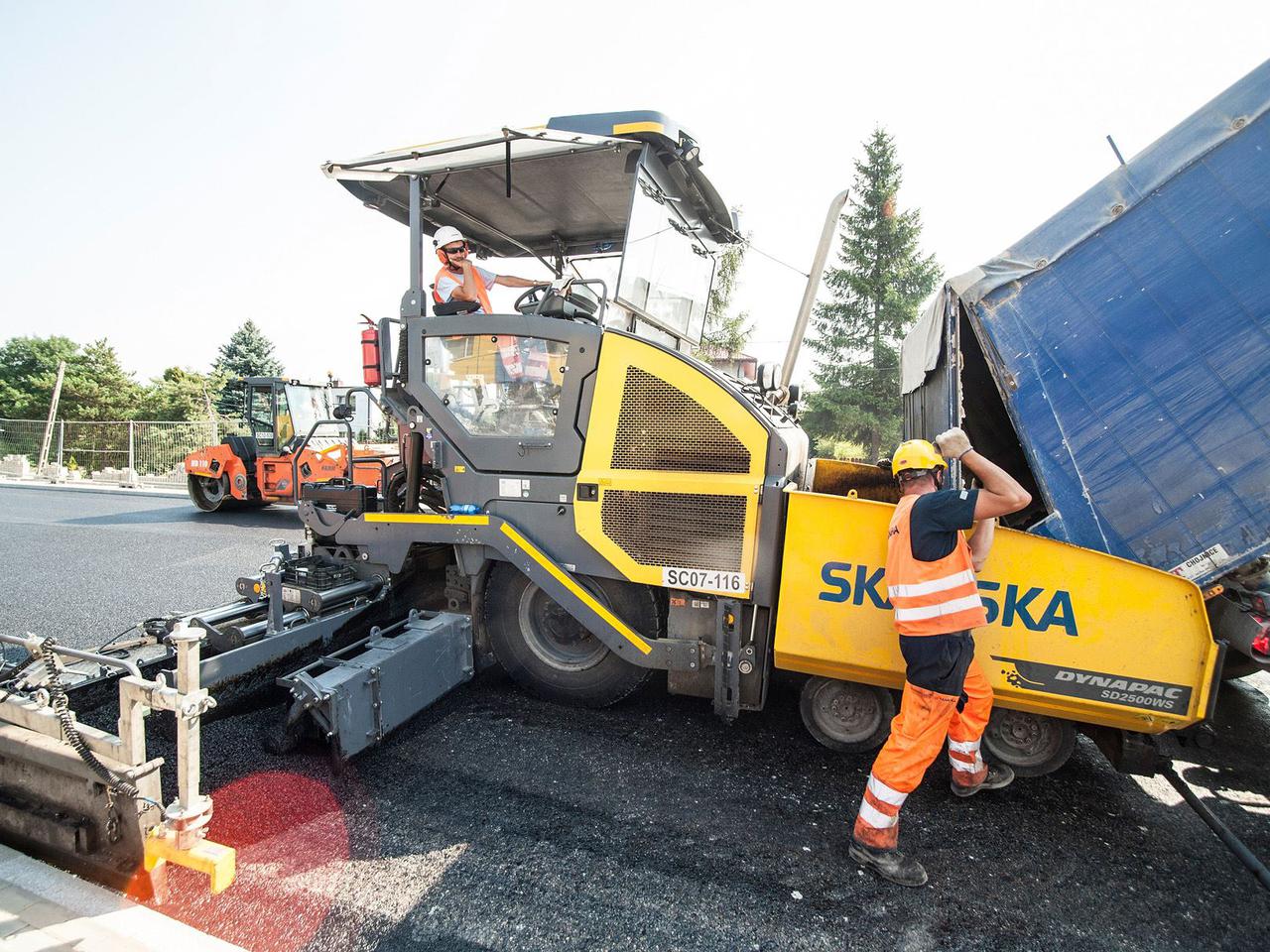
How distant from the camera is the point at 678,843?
273 cm

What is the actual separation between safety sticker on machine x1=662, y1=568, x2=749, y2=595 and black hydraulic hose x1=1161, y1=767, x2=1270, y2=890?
74.9 inches

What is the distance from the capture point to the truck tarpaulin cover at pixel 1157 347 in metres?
2.72

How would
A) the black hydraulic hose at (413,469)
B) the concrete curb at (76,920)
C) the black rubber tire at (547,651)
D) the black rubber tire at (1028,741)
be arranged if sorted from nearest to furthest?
the concrete curb at (76,920) → the black rubber tire at (1028,741) → the black rubber tire at (547,651) → the black hydraulic hose at (413,469)

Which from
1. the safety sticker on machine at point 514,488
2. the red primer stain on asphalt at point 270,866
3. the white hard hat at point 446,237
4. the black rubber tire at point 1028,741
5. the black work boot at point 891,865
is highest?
the white hard hat at point 446,237

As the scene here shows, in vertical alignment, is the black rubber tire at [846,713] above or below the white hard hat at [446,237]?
below

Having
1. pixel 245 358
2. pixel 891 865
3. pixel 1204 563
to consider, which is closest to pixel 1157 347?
pixel 1204 563

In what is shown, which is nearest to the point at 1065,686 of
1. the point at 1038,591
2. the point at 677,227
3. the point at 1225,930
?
the point at 1038,591

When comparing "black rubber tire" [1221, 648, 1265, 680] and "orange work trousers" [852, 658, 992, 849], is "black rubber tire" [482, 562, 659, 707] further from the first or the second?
"black rubber tire" [1221, 648, 1265, 680]

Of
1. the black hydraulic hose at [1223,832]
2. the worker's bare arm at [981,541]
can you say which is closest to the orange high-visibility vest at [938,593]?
the worker's bare arm at [981,541]

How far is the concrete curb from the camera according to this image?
2014mm

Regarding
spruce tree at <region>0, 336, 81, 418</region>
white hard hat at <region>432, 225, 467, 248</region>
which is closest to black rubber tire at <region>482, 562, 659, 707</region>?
white hard hat at <region>432, 225, 467, 248</region>

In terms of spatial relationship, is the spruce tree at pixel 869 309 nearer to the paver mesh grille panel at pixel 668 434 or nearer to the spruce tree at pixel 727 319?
the spruce tree at pixel 727 319

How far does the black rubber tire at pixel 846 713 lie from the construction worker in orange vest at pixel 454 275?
2730 millimetres

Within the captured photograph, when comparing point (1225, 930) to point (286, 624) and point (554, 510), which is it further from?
point (286, 624)
